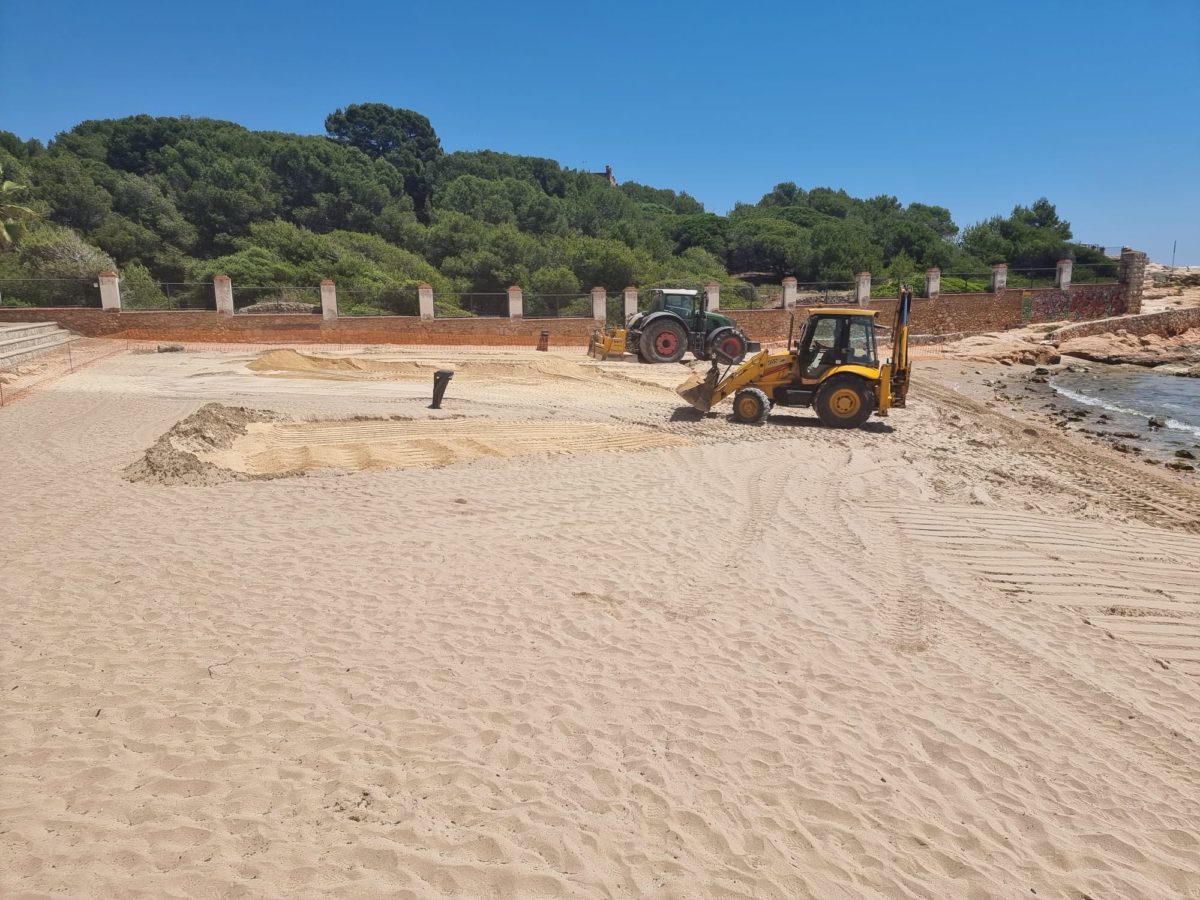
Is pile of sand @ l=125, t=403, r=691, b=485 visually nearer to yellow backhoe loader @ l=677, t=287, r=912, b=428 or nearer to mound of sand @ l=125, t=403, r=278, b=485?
mound of sand @ l=125, t=403, r=278, b=485

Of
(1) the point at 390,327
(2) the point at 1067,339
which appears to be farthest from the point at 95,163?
(2) the point at 1067,339

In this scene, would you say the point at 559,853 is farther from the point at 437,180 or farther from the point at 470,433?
the point at 437,180

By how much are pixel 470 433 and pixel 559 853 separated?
840 centimetres

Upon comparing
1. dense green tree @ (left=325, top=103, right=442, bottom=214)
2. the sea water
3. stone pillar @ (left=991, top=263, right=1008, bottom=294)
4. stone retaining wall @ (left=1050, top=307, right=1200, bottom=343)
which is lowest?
the sea water

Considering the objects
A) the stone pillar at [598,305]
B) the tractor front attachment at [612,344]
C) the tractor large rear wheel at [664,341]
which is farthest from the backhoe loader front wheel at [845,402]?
the stone pillar at [598,305]

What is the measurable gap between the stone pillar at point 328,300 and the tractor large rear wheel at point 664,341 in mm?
13151

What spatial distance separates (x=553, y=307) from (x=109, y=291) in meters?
15.2

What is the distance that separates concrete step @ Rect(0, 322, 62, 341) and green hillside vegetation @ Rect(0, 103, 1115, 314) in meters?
2.64

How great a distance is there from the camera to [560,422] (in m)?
12.3

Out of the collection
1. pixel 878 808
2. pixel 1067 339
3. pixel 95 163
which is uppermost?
pixel 95 163

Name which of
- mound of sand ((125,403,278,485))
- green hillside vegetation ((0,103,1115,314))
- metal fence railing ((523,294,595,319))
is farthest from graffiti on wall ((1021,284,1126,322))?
mound of sand ((125,403,278,485))

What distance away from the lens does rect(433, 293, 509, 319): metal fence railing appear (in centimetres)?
2909

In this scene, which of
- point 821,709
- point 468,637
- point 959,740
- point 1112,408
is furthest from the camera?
point 1112,408

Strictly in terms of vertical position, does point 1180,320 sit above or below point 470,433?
above
